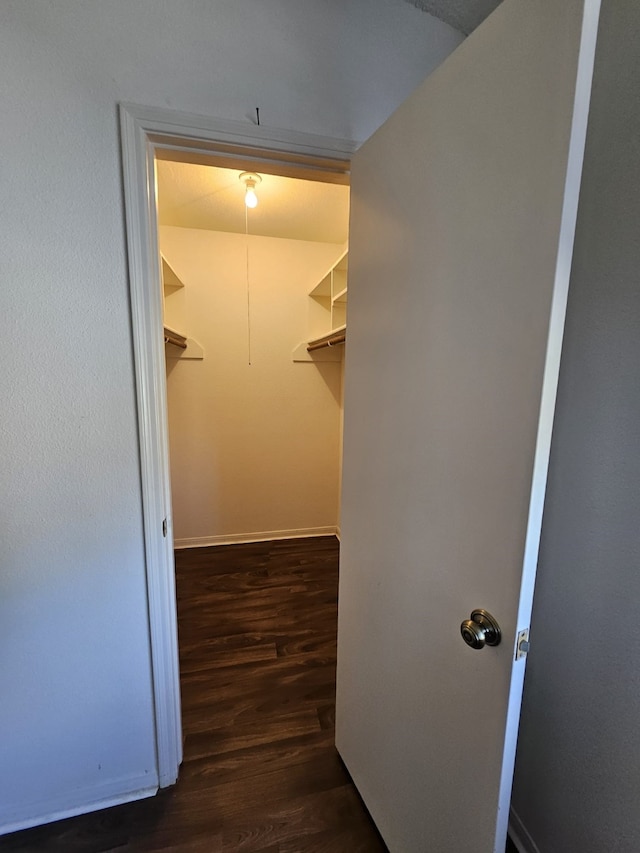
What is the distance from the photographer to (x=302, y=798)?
131 cm

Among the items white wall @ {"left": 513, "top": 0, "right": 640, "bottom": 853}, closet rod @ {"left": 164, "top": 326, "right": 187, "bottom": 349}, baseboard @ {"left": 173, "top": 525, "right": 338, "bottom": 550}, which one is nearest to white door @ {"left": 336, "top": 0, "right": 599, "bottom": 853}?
white wall @ {"left": 513, "top": 0, "right": 640, "bottom": 853}

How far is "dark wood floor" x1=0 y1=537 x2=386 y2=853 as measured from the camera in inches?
46.9

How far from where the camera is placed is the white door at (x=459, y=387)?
59 centimetres

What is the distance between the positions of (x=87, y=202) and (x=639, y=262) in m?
1.39

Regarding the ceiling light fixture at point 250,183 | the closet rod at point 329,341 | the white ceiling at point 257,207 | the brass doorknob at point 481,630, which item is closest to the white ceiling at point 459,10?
the white ceiling at point 257,207

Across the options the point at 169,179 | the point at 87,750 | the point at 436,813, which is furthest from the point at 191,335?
the point at 436,813

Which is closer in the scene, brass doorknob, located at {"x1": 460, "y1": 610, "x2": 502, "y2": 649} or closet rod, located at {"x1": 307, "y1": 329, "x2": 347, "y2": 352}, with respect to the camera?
brass doorknob, located at {"x1": 460, "y1": 610, "x2": 502, "y2": 649}

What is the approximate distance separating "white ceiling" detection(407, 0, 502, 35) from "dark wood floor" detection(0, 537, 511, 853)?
104 inches

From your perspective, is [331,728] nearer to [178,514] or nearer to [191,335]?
[178,514]

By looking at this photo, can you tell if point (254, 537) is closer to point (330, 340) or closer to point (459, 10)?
point (330, 340)

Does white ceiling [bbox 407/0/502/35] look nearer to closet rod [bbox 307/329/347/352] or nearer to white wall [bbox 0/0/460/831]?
white wall [bbox 0/0/460/831]

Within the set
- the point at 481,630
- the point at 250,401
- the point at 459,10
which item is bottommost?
the point at 481,630

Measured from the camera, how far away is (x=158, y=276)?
1161 millimetres

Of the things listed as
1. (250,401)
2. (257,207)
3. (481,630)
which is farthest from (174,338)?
(481,630)
